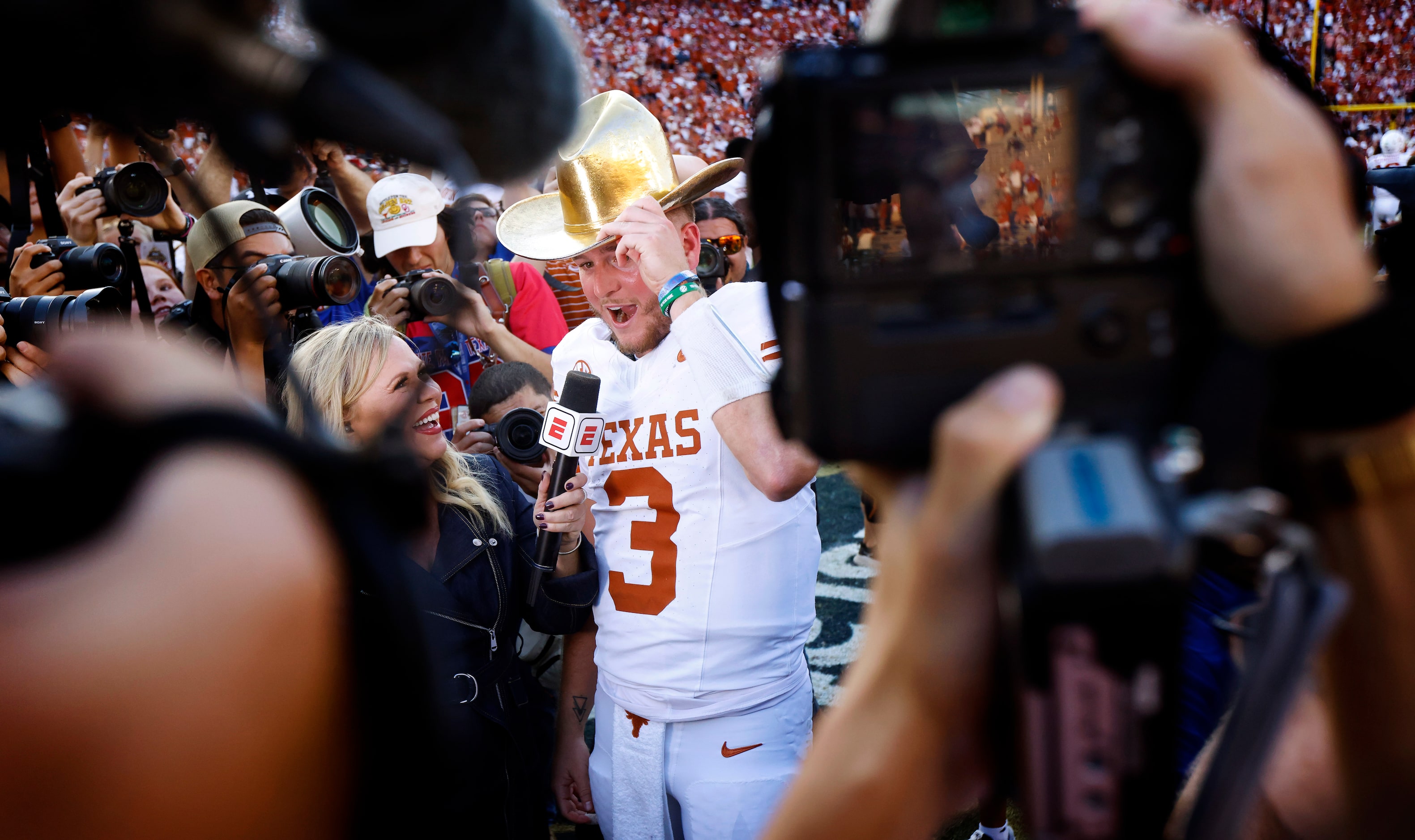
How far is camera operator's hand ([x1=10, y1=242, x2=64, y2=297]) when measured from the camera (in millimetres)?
2260

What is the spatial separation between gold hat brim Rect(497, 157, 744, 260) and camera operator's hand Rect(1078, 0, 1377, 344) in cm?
181

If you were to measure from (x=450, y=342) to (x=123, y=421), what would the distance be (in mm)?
2929

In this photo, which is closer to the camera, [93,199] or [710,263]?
[93,199]

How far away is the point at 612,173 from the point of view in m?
2.60

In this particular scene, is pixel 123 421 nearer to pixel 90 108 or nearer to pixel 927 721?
pixel 90 108

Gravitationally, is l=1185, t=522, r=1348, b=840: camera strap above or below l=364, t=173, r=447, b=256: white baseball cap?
below

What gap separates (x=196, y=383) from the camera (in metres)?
0.51

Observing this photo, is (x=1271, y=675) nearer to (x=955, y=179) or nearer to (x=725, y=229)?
(x=955, y=179)

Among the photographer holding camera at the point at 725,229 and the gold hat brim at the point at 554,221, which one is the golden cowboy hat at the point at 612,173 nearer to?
the gold hat brim at the point at 554,221

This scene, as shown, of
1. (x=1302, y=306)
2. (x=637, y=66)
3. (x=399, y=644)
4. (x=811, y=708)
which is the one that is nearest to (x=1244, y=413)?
(x=1302, y=306)

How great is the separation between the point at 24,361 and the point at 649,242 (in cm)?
151

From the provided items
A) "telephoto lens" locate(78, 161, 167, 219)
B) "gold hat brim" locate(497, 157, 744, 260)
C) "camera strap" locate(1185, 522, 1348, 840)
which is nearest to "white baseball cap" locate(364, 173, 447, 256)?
"gold hat brim" locate(497, 157, 744, 260)

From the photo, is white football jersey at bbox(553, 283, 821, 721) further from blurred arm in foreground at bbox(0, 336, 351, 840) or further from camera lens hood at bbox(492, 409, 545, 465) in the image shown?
blurred arm in foreground at bbox(0, 336, 351, 840)

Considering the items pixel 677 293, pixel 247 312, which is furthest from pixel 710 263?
pixel 247 312
